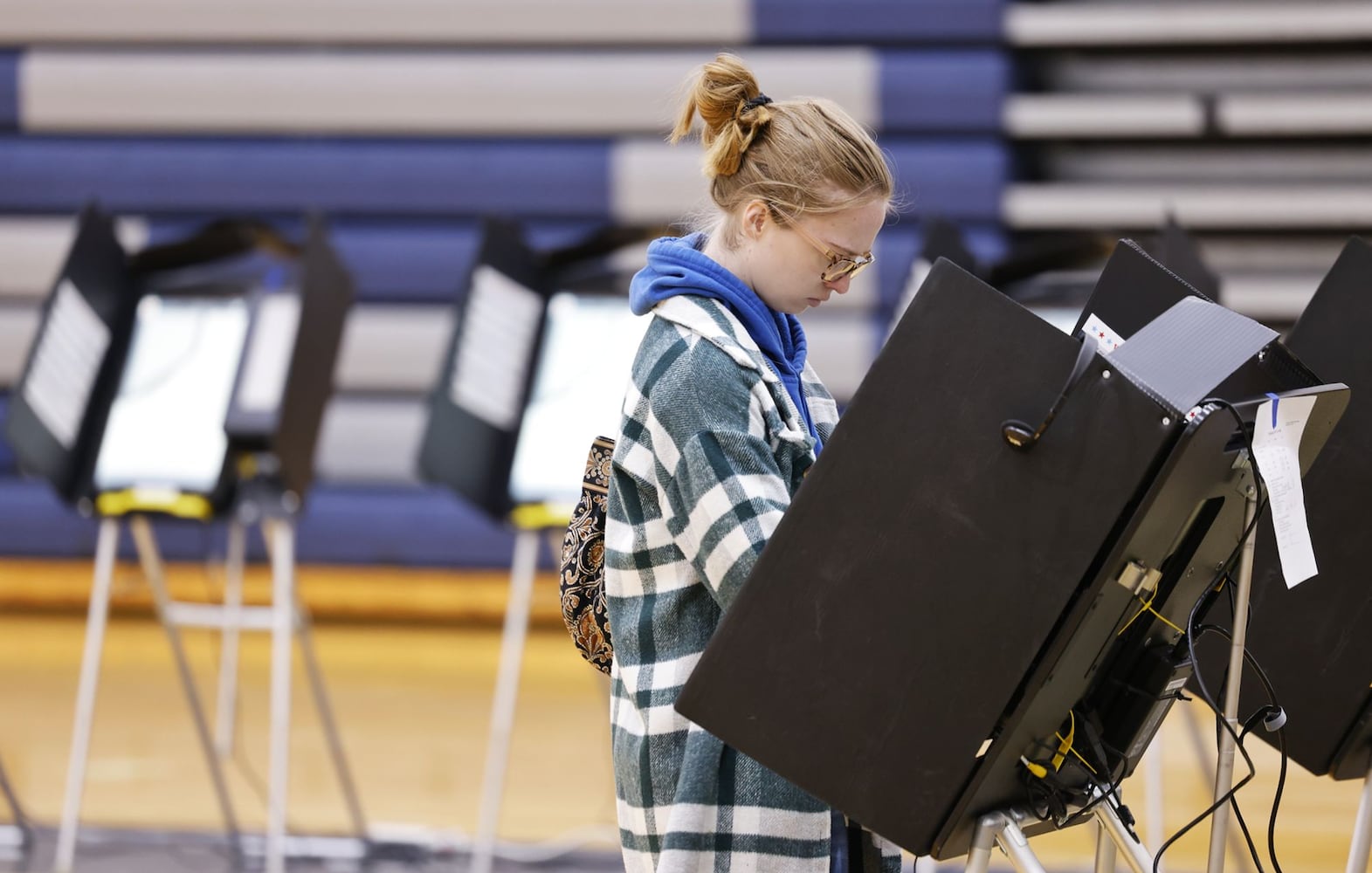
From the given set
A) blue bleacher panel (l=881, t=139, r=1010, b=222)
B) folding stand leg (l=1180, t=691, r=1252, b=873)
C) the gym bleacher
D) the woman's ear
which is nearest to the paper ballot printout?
the woman's ear

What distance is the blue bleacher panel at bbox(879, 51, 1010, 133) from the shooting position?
5207 mm

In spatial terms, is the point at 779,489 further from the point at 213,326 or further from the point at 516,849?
the point at 213,326

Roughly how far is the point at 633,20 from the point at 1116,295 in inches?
159

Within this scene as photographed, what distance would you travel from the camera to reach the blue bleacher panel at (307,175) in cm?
544

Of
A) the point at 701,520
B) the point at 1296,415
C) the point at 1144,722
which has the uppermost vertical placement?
the point at 1296,415

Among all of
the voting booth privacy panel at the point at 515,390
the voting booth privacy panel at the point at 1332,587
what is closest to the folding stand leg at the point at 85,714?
the voting booth privacy panel at the point at 515,390

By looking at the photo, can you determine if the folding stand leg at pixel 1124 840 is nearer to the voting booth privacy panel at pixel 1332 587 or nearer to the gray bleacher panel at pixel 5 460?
the voting booth privacy panel at pixel 1332 587

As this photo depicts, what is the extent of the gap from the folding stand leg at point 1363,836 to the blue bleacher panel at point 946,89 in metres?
3.68

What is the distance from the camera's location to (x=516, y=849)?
3.36 meters

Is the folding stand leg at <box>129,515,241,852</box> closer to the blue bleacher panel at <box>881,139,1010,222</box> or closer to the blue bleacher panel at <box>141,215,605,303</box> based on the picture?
the blue bleacher panel at <box>141,215,605,303</box>

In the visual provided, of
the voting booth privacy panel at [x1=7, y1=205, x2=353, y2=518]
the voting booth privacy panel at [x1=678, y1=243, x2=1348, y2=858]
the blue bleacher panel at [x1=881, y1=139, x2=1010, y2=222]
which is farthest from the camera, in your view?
the blue bleacher panel at [x1=881, y1=139, x2=1010, y2=222]

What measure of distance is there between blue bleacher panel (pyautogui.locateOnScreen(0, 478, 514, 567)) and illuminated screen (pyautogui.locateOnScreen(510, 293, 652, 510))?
2.00m

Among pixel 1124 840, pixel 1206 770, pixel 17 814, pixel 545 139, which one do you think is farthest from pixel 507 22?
pixel 1124 840

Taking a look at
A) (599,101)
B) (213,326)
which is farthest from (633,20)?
(213,326)
